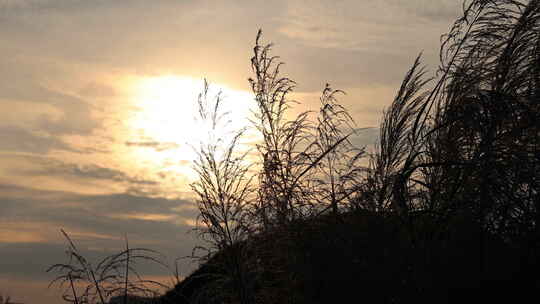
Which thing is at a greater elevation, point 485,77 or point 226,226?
point 485,77

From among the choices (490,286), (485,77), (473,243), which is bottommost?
(490,286)

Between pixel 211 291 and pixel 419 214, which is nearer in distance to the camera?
pixel 419 214

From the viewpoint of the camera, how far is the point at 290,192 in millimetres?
6730

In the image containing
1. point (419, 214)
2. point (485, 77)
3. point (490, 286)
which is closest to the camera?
point (490, 286)

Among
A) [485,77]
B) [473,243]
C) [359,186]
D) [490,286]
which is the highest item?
[485,77]

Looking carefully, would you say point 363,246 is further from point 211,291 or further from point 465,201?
point 211,291

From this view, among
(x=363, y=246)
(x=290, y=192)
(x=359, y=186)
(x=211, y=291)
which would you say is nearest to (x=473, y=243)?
(x=363, y=246)

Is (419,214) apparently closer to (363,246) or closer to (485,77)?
(363,246)

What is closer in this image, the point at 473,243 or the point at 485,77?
the point at 473,243

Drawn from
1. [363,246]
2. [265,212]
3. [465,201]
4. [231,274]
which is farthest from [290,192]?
[465,201]

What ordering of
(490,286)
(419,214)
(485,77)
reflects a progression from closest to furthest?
(490,286)
(419,214)
(485,77)

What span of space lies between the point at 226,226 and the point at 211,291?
607 mm

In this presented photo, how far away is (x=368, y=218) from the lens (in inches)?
226

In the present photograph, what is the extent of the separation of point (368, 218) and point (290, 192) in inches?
46.1
